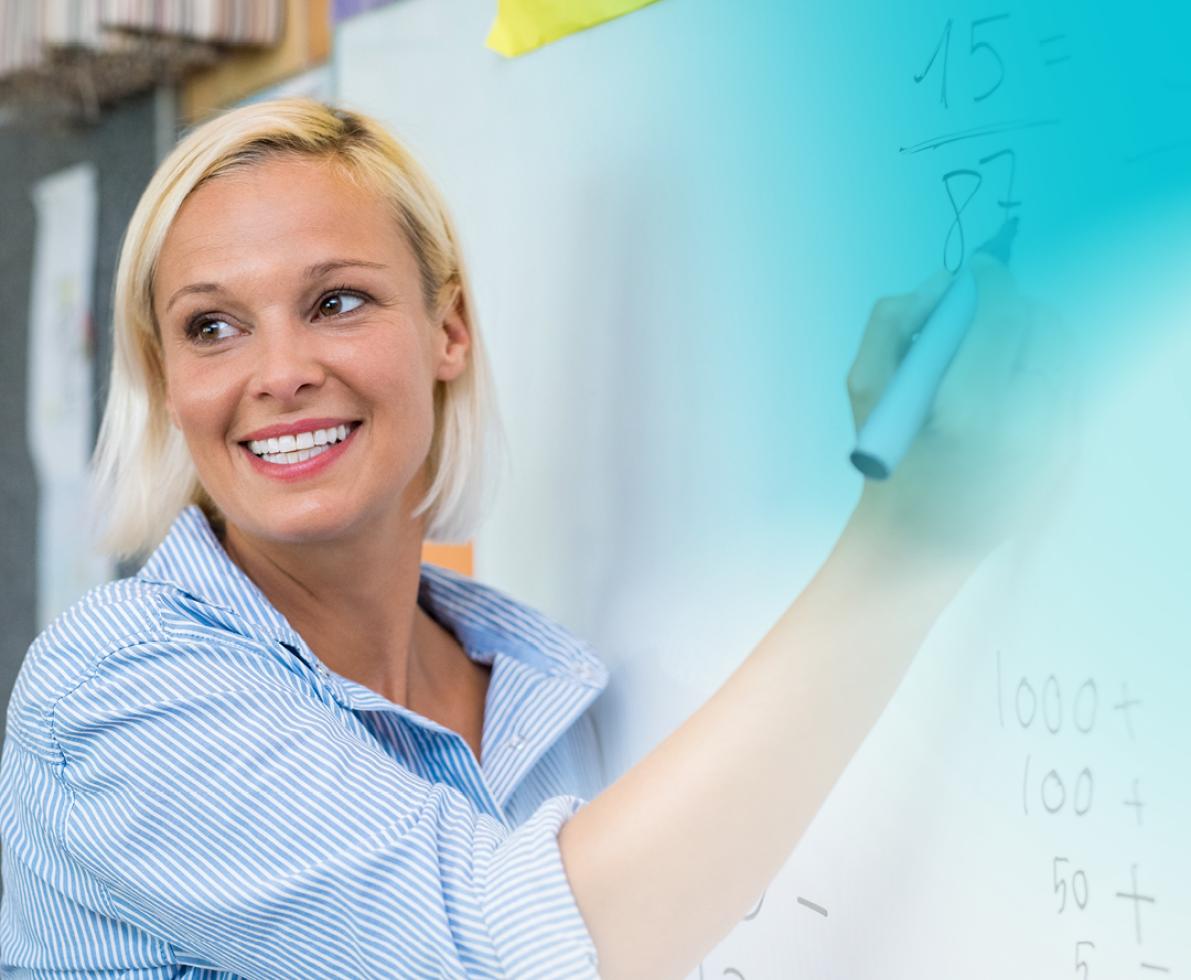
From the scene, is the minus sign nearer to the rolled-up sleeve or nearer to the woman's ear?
the rolled-up sleeve

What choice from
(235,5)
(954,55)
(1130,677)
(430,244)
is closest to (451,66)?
(430,244)

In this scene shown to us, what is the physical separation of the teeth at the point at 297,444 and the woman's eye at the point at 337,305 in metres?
0.07

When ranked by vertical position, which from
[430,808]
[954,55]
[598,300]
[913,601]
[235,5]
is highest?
[235,5]

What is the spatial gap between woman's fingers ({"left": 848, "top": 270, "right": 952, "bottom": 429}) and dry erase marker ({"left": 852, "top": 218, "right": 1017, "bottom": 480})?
1cm

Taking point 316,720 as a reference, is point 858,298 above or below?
above

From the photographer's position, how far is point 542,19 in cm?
100

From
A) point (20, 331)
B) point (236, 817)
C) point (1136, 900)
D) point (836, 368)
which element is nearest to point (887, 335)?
point (836, 368)

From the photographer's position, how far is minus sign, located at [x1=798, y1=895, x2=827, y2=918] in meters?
0.77

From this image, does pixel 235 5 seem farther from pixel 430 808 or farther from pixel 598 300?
pixel 430 808

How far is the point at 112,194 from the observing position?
5.40 feet

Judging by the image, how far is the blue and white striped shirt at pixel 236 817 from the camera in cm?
66

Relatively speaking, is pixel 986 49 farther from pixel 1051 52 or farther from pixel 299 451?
pixel 299 451

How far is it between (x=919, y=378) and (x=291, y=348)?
38 centimetres

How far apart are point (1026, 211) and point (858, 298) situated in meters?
0.12
